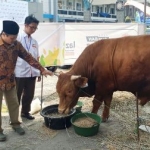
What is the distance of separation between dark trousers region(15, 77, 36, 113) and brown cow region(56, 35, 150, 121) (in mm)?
776

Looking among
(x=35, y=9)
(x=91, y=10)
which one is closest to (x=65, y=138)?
(x=35, y=9)

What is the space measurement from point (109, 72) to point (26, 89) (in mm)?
1614

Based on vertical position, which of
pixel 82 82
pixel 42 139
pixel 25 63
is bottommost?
pixel 42 139

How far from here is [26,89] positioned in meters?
4.85

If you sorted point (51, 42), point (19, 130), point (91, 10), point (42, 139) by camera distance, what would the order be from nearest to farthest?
point (42, 139)
point (19, 130)
point (51, 42)
point (91, 10)

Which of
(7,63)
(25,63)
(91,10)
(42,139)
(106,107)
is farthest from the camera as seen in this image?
(91,10)

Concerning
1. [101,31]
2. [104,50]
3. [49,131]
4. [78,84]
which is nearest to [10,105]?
[49,131]

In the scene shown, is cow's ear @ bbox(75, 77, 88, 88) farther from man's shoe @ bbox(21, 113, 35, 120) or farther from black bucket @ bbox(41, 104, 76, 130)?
man's shoe @ bbox(21, 113, 35, 120)

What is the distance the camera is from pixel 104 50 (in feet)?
14.9

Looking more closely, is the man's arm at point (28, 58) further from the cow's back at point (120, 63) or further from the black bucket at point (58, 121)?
the black bucket at point (58, 121)

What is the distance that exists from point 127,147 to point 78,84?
1252 millimetres

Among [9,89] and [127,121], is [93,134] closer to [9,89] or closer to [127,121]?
[127,121]

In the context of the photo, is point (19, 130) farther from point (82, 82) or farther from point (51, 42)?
point (51, 42)

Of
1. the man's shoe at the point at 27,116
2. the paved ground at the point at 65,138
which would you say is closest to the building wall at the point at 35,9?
the man's shoe at the point at 27,116
